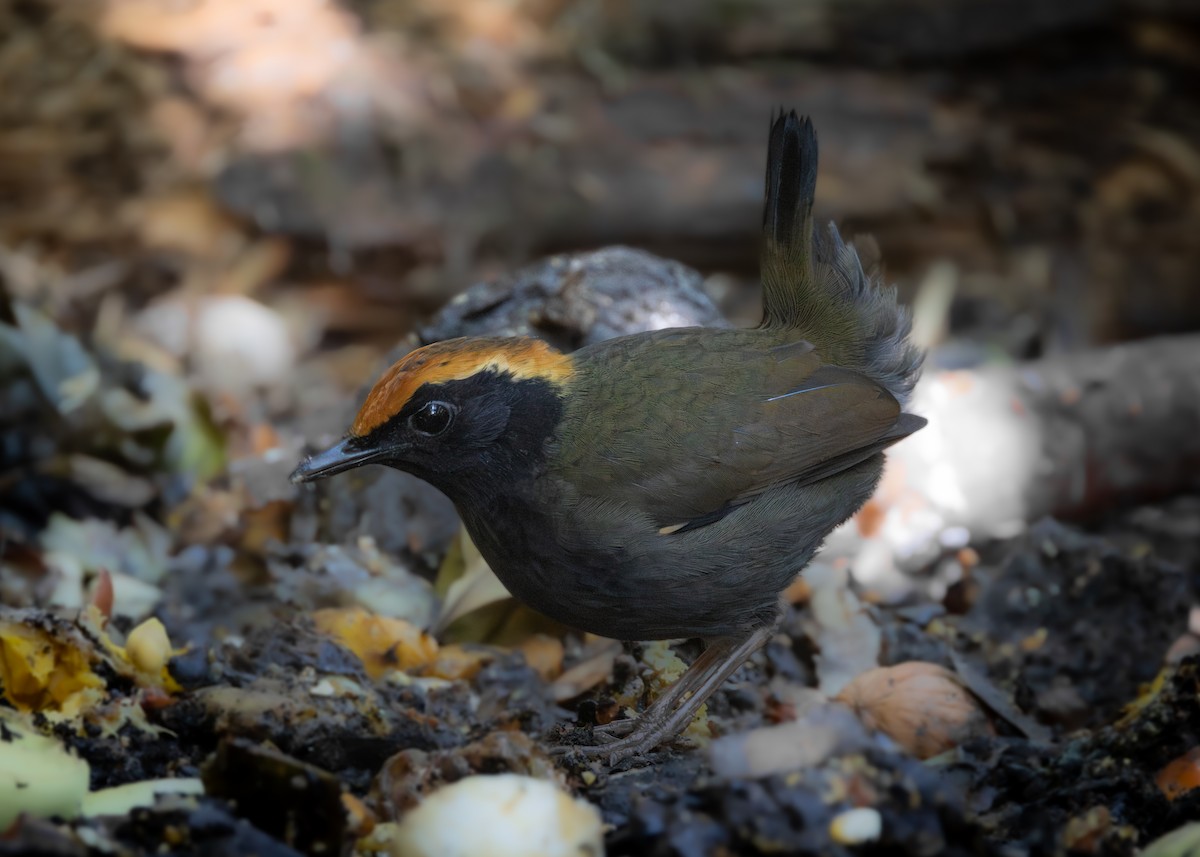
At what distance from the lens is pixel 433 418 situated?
3.11 meters

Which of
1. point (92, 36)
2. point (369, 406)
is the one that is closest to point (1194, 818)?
point (369, 406)

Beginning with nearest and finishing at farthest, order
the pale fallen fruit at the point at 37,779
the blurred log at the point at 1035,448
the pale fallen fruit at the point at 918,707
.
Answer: the pale fallen fruit at the point at 37,779 → the pale fallen fruit at the point at 918,707 → the blurred log at the point at 1035,448

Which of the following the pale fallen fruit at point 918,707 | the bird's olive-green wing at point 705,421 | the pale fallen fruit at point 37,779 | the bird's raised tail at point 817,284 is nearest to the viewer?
the pale fallen fruit at point 37,779

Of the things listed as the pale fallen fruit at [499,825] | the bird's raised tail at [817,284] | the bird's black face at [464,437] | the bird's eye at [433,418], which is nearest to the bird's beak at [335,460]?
the bird's black face at [464,437]

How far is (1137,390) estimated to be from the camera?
5.60m

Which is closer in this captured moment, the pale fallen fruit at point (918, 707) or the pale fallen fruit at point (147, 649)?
the pale fallen fruit at point (147, 649)

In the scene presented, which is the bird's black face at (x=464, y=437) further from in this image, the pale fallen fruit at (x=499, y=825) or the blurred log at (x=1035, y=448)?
the blurred log at (x=1035, y=448)

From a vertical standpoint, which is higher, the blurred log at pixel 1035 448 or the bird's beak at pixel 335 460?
the bird's beak at pixel 335 460

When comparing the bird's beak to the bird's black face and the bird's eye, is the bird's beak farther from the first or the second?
the bird's eye

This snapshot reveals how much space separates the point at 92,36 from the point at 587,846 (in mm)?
6014

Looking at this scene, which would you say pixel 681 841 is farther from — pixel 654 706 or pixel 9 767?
pixel 9 767

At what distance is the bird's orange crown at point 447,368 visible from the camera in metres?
3.05

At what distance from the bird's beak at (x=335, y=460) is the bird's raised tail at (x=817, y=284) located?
1314 millimetres

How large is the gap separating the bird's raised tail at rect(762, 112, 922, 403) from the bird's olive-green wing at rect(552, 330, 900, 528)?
0.44 ft
